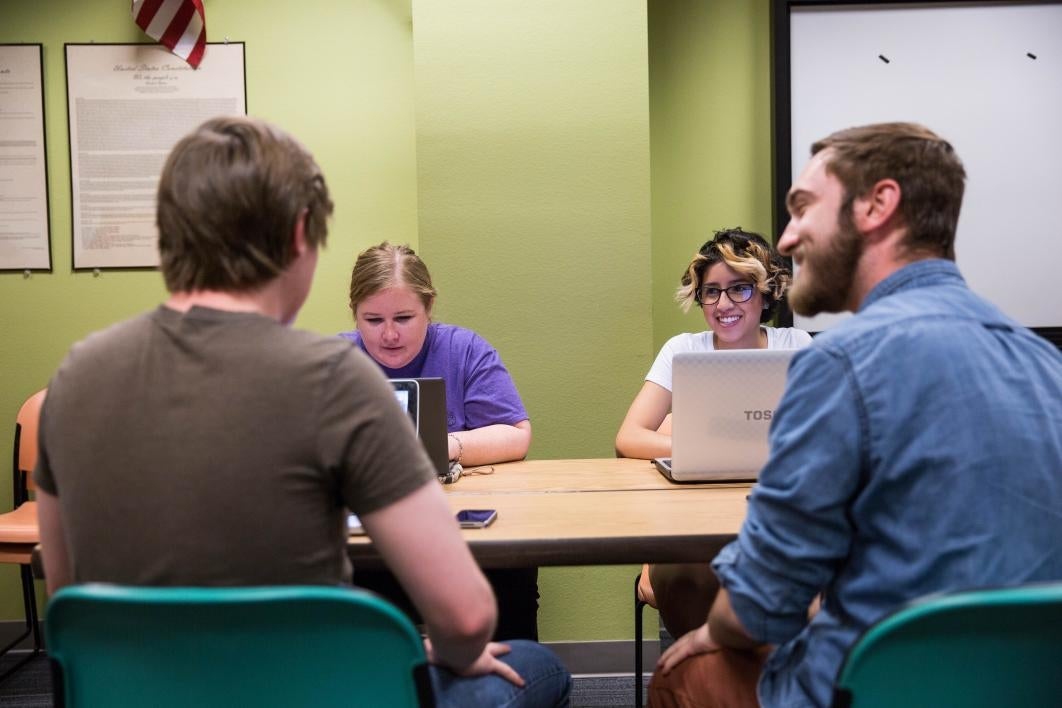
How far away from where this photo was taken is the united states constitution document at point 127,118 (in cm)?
322

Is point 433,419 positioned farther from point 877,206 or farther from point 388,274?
point 877,206

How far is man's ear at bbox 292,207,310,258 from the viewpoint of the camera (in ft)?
3.35

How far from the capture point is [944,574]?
99 cm

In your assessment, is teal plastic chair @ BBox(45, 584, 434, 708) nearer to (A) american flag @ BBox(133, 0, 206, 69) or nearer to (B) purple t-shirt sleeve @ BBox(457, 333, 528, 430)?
(B) purple t-shirt sleeve @ BBox(457, 333, 528, 430)

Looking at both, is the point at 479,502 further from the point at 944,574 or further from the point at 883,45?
the point at 883,45

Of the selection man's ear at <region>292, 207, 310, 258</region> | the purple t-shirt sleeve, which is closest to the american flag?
the purple t-shirt sleeve

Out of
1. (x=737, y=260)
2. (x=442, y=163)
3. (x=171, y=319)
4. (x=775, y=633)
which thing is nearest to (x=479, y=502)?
(x=775, y=633)

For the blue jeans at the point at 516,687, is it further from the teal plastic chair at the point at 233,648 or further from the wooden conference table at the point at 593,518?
the teal plastic chair at the point at 233,648

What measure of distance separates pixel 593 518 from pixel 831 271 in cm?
62

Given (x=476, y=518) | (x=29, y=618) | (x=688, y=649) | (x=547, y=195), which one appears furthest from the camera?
(x=29, y=618)

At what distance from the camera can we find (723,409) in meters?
1.77

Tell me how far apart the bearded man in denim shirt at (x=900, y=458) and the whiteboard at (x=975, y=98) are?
6.99 ft

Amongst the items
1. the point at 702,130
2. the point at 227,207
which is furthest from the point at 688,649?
the point at 702,130

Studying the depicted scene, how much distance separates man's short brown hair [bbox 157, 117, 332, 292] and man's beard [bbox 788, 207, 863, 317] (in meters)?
0.74
